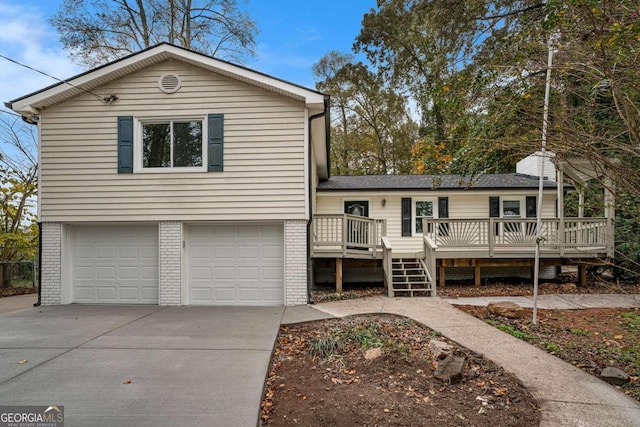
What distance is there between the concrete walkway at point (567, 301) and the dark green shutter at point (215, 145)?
6.03m

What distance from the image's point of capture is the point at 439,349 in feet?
14.5

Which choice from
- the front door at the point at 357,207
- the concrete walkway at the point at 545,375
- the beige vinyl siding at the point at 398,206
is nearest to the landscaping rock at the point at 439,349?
the concrete walkway at the point at 545,375

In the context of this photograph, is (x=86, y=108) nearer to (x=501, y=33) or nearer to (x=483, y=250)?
(x=501, y=33)

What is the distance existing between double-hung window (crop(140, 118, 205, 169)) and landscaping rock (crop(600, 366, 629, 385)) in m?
7.58

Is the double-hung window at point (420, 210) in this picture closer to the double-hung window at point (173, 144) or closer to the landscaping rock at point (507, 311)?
the landscaping rock at point (507, 311)

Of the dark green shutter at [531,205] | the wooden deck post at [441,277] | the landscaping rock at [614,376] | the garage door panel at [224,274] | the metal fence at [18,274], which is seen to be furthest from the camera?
the dark green shutter at [531,205]

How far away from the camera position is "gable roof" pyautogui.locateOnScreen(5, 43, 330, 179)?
7406 millimetres

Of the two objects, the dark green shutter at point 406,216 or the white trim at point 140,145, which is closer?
the white trim at point 140,145

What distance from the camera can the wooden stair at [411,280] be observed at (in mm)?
8391

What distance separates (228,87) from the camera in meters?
7.72

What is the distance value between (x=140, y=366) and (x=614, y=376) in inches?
211

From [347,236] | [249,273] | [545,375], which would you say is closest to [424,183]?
[347,236]

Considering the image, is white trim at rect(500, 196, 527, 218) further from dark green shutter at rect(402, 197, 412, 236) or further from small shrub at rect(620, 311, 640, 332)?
small shrub at rect(620, 311, 640, 332)

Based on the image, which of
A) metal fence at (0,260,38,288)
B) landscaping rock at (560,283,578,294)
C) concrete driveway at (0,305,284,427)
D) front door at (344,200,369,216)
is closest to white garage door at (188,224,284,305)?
concrete driveway at (0,305,284,427)
